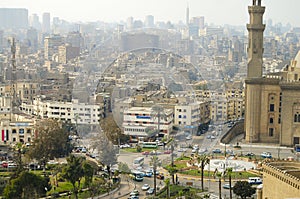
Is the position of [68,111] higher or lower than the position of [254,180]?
higher

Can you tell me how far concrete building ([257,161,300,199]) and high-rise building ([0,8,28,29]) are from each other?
84885mm

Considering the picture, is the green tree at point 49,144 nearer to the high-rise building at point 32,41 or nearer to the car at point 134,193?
the car at point 134,193

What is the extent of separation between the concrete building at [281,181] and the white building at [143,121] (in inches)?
287

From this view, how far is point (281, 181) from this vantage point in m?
10.0

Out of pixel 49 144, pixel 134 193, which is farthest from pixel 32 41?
pixel 134 193

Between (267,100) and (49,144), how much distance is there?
6.91 meters

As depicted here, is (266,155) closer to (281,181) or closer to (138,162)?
(138,162)

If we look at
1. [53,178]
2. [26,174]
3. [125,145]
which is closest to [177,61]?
[125,145]

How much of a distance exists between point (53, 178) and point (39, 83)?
1667 centimetres

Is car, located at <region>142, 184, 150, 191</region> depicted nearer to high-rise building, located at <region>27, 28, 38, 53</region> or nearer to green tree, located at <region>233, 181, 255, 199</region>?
green tree, located at <region>233, 181, 255, 199</region>

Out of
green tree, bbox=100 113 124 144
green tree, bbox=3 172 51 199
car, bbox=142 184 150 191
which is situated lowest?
car, bbox=142 184 150 191

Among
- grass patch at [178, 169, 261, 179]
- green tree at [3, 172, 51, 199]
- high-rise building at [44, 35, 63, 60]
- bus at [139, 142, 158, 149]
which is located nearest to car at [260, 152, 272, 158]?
grass patch at [178, 169, 261, 179]

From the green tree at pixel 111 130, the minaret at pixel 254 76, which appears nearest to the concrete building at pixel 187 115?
the minaret at pixel 254 76

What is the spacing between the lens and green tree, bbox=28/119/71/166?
1478cm
